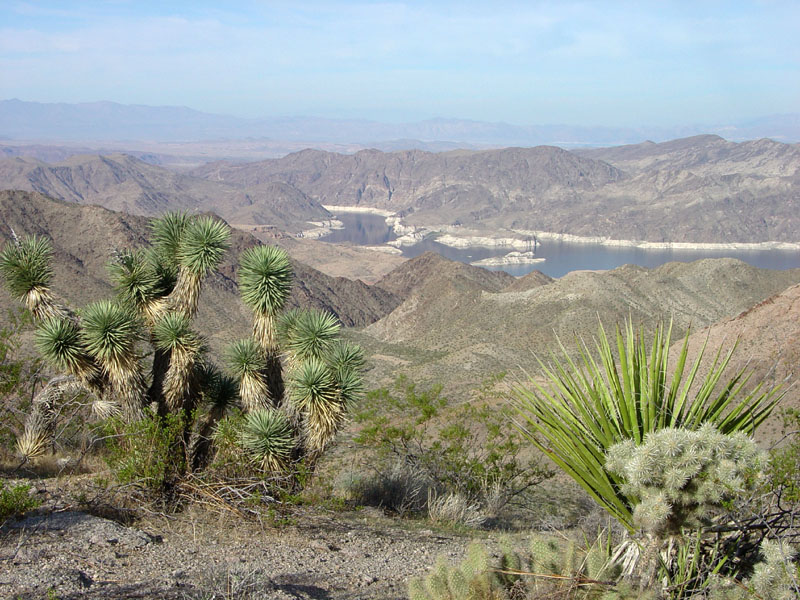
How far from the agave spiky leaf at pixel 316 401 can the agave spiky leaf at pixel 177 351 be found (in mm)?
1503

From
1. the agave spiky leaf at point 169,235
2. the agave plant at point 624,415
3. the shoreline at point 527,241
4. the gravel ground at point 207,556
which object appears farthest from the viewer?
the shoreline at point 527,241

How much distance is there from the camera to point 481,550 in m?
4.95

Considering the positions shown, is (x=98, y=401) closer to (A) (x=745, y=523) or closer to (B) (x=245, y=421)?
(B) (x=245, y=421)

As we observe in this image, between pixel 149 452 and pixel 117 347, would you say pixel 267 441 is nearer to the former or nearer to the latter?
pixel 149 452

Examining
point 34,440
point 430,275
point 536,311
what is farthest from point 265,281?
point 430,275

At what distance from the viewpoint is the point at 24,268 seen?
9.78m

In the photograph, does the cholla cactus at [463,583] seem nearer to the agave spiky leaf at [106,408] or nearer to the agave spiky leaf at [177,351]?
the agave spiky leaf at [177,351]

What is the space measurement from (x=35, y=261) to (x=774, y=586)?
10.1 meters

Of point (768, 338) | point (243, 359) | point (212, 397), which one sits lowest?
point (768, 338)

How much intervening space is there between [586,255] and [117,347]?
128 metres

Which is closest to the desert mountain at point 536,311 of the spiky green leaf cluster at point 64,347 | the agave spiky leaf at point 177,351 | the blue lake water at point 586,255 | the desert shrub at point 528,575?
the agave spiky leaf at point 177,351

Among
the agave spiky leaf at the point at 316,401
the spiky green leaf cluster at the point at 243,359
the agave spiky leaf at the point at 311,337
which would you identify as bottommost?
the agave spiky leaf at the point at 316,401

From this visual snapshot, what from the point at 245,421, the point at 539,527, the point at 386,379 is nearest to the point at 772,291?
the point at 386,379

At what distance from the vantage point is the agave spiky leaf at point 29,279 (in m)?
9.78
